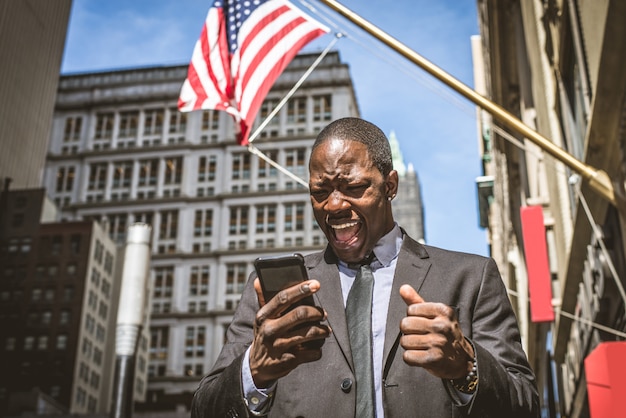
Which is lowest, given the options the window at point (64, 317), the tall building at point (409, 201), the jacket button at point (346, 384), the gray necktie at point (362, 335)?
the jacket button at point (346, 384)

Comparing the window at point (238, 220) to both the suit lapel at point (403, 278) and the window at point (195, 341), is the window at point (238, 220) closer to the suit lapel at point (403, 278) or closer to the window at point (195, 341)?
the window at point (195, 341)

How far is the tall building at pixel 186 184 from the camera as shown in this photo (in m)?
76.2

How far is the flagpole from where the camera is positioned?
20.3ft

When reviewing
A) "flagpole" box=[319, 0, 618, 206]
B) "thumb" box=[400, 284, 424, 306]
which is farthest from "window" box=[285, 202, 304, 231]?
"thumb" box=[400, 284, 424, 306]

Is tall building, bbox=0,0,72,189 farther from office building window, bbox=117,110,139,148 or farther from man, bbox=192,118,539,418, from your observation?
man, bbox=192,118,539,418

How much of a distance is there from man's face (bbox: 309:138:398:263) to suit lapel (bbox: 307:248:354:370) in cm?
11

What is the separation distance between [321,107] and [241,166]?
11180 millimetres

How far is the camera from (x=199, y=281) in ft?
254

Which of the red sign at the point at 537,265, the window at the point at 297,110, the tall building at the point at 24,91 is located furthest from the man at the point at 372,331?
the tall building at the point at 24,91

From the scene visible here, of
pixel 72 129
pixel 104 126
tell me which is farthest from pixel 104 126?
pixel 72 129

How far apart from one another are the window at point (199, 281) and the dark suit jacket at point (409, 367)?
2962 inches

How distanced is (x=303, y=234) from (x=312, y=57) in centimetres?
1969

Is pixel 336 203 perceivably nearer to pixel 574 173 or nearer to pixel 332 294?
pixel 332 294

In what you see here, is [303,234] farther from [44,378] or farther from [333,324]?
[333,324]
